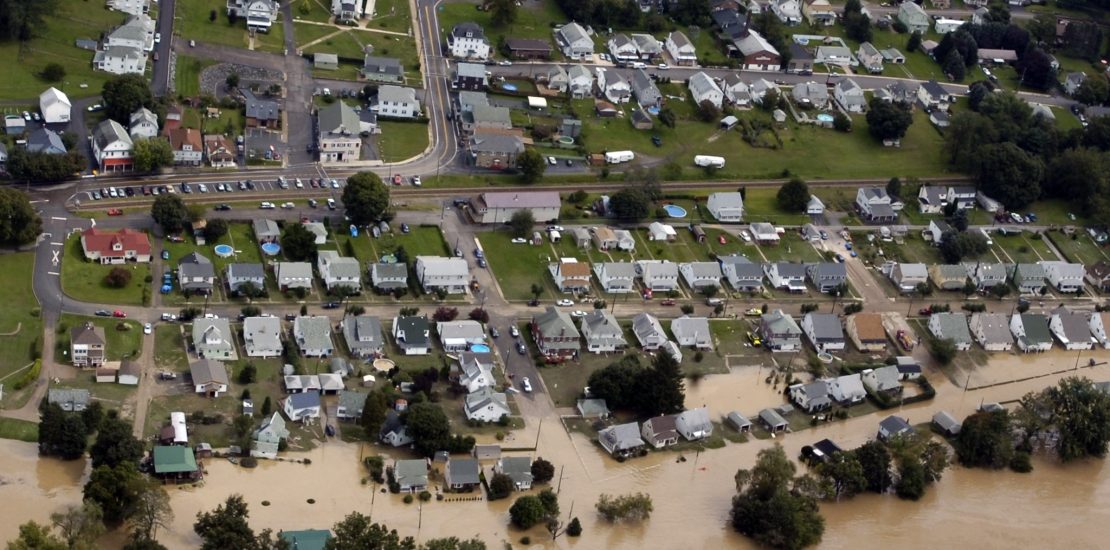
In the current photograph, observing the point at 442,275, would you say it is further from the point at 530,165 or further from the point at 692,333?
the point at 530,165

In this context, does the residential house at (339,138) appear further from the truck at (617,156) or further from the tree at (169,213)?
the truck at (617,156)

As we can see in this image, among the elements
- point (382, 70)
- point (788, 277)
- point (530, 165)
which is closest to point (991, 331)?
point (788, 277)

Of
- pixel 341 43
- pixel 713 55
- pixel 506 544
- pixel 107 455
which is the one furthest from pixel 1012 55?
pixel 107 455

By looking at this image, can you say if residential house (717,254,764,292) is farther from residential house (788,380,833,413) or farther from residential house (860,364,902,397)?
residential house (788,380,833,413)

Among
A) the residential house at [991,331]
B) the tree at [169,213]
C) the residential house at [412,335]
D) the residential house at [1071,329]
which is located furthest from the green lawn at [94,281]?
the residential house at [1071,329]

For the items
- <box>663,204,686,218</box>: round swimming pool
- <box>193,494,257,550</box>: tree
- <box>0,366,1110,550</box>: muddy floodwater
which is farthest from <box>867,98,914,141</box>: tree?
<box>193,494,257,550</box>: tree

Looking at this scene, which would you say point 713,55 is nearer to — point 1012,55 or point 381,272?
point 1012,55
